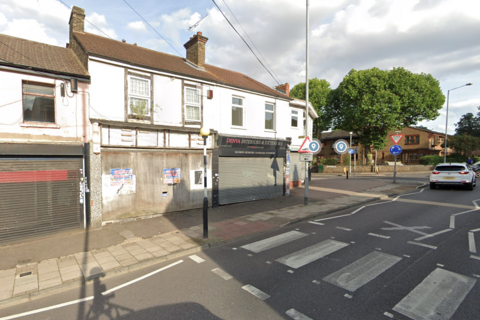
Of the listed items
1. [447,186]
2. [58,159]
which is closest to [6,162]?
[58,159]

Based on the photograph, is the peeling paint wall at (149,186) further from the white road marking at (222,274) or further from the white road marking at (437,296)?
the white road marking at (437,296)

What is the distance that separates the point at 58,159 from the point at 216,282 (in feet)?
21.9

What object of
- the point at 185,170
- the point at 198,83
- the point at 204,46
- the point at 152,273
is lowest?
the point at 152,273

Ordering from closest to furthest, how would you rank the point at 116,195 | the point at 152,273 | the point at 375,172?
the point at 152,273 → the point at 116,195 → the point at 375,172

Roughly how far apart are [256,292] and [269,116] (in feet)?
36.7

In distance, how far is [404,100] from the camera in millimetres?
30812

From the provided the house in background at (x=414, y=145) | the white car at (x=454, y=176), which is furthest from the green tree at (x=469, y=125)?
the white car at (x=454, y=176)

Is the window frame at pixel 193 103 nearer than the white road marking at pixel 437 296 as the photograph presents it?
No

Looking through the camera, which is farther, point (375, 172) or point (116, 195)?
point (375, 172)

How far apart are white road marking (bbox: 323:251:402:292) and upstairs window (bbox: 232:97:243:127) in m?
8.74

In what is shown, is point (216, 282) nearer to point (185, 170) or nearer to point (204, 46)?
point (185, 170)

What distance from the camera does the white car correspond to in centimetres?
1527

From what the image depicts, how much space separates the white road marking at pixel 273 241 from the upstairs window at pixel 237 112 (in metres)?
6.76

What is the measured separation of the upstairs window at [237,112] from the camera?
1260 centimetres
